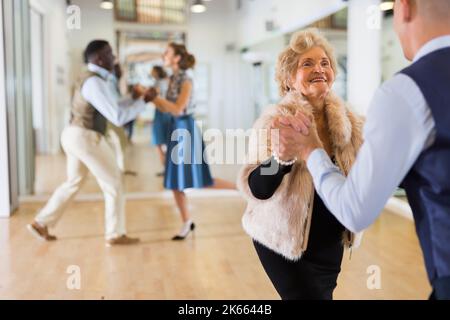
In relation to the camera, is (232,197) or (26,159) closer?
(26,159)

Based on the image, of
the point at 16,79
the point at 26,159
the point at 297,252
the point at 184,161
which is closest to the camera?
the point at 297,252

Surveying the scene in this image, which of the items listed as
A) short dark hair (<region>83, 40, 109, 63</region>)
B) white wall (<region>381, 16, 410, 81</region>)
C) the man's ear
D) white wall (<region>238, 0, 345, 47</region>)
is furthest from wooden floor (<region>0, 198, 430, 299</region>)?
the man's ear

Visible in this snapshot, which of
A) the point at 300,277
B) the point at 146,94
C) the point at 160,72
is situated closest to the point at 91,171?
the point at 146,94

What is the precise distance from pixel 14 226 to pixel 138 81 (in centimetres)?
155

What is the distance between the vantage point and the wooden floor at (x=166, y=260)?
302 centimetres

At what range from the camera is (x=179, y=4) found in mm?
4691

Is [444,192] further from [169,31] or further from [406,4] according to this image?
[169,31]

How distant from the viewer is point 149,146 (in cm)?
→ 516

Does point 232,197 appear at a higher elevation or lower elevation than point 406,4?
lower

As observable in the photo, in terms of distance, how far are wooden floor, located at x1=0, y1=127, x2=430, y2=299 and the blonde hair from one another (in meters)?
1.80

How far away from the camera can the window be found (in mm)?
4598

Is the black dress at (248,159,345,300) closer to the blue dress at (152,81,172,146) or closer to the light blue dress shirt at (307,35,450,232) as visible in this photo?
the light blue dress shirt at (307,35,450,232)

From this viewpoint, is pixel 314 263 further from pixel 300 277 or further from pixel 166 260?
pixel 166 260
